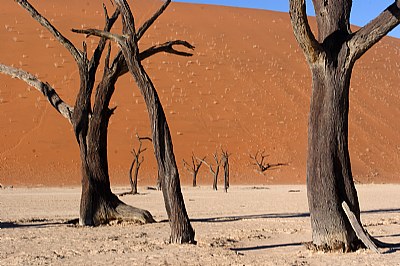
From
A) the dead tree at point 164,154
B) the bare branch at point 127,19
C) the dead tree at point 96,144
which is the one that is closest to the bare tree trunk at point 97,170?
the dead tree at point 96,144

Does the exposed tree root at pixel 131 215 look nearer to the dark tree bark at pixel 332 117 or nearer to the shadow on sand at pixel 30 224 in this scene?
the shadow on sand at pixel 30 224

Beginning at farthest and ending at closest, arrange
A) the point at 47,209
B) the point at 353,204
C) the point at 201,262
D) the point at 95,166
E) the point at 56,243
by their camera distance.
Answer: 1. the point at 47,209
2. the point at 95,166
3. the point at 56,243
4. the point at 353,204
5. the point at 201,262

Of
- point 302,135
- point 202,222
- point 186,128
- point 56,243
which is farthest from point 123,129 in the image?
point 56,243

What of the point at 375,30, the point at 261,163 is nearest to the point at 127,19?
the point at 375,30

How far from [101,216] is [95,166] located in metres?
1.00

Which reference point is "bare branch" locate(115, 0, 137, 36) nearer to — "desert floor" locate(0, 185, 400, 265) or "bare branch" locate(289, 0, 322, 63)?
"bare branch" locate(289, 0, 322, 63)

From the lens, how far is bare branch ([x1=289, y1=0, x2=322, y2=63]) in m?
8.42

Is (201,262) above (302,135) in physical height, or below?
below

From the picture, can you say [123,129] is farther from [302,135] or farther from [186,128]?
[302,135]

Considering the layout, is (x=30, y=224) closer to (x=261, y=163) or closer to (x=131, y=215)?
(x=131, y=215)

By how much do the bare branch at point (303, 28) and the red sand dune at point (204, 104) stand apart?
3299cm

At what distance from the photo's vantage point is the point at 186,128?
4816 cm

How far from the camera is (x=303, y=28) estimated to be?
8.52m

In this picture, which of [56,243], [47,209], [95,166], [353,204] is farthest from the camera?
[47,209]
